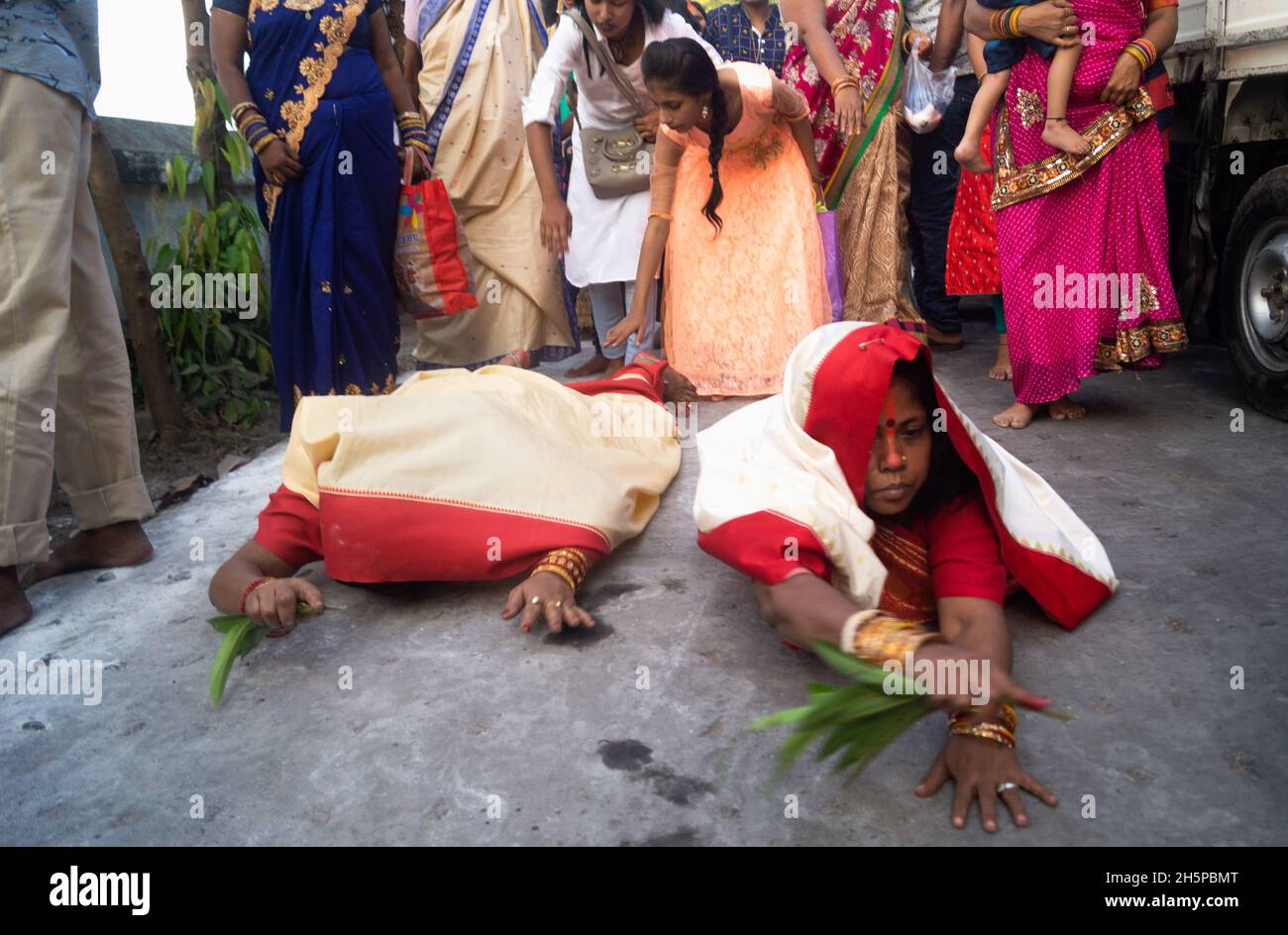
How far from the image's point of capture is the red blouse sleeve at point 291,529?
248 centimetres

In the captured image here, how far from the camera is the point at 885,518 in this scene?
2262 mm

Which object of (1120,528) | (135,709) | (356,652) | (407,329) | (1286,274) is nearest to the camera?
(135,709)

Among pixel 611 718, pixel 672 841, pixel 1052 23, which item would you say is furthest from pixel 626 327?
pixel 672 841

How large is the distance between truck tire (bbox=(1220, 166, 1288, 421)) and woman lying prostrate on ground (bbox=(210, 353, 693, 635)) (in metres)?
2.26

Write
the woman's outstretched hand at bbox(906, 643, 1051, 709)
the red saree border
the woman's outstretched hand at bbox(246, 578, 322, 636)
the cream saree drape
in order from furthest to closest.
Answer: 1. the cream saree drape
2. the red saree border
3. the woman's outstretched hand at bbox(246, 578, 322, 636)
4. the woman's outstretched hand at bbox(906, 643, 1051, 709)

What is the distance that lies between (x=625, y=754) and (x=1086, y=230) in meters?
2.65

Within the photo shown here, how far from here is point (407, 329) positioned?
6.87 m

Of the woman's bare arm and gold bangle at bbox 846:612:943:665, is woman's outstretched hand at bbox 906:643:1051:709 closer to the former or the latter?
gold bangle at bbox 846:612:943:665

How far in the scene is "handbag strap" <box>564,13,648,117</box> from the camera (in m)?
4.16

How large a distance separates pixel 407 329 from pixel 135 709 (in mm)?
4932

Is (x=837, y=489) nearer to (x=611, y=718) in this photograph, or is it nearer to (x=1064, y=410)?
(x=611, y=718)

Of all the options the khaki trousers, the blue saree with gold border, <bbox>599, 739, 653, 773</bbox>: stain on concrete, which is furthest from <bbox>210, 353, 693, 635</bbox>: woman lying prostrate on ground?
the blue saree with gold border
